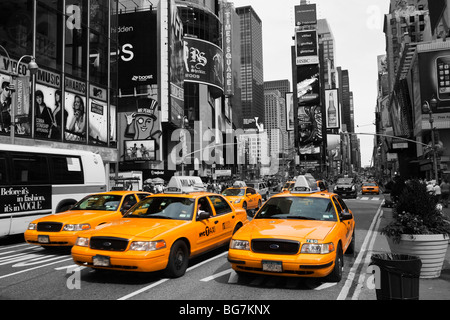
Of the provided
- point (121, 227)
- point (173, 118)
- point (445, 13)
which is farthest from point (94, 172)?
point (445, 13)

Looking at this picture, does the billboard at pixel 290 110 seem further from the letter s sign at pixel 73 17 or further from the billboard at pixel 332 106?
the letter s sign at pixel 73 17

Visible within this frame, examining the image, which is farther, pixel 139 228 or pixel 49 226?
pixel 49 226

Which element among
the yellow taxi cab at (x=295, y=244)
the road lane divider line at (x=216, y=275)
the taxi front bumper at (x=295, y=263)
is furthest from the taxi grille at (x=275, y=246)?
the road lane divider line at (x=216, y=275)

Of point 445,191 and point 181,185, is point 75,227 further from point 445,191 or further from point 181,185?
point 445,191

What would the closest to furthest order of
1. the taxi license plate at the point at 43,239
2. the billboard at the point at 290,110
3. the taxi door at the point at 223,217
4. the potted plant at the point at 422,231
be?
the potted plant at the point at 422,231, the taxi door at the point at 223,217, the taxi license plate at the point at 43,239, the billboard at the point at 290,110

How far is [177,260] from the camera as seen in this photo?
22.4ft

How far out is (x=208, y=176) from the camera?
277 ft

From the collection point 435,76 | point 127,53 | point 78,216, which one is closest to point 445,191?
point 78,216

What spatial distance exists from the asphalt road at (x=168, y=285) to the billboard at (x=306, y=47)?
5443 inches

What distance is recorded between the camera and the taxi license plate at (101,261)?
6199 mm

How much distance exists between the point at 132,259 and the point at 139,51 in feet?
183

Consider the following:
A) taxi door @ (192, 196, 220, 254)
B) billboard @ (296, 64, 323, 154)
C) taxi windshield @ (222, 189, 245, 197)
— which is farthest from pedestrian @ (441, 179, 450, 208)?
billboard @ (296, 64, 323, 154)

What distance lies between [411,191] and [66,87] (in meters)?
27.2

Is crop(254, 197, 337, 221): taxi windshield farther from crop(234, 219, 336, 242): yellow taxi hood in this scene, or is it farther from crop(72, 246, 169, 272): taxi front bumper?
crop(72, 246, 169, 272): taxi front bumper
